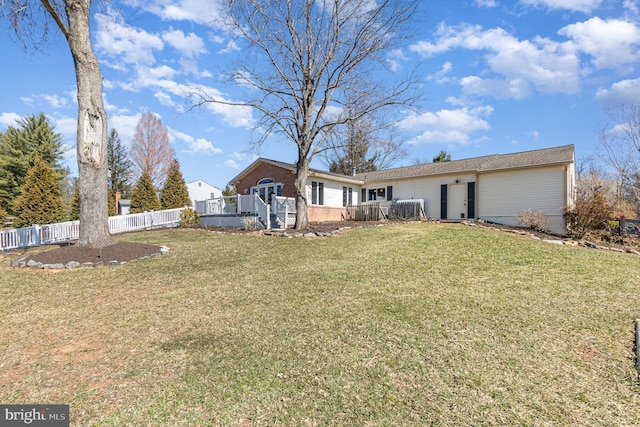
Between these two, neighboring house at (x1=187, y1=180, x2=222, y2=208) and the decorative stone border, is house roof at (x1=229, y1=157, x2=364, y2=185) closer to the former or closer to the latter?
the decorative stone border

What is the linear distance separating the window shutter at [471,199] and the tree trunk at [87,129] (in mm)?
15550

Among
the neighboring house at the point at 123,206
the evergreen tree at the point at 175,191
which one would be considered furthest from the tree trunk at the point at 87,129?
the neighboring house at the point at 123,206

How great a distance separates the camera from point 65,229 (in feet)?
45.5

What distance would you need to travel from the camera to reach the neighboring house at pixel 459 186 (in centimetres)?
1336

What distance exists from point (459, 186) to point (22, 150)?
33570 mm

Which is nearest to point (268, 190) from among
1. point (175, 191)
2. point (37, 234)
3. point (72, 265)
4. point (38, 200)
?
point (175, 191)

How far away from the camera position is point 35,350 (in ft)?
11.3

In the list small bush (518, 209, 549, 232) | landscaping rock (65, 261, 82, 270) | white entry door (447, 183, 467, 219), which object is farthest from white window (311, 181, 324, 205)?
landscaping rock (65, 261, 82, 270)

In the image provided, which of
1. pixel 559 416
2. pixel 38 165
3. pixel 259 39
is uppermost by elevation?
pixel 259 39

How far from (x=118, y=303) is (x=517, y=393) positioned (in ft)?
17.9

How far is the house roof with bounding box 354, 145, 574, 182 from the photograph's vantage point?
13.4 m

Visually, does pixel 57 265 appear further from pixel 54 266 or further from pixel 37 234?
pixel 37 234

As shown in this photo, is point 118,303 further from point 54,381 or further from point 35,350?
point 54,381

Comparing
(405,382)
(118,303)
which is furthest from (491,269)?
(118,303)
